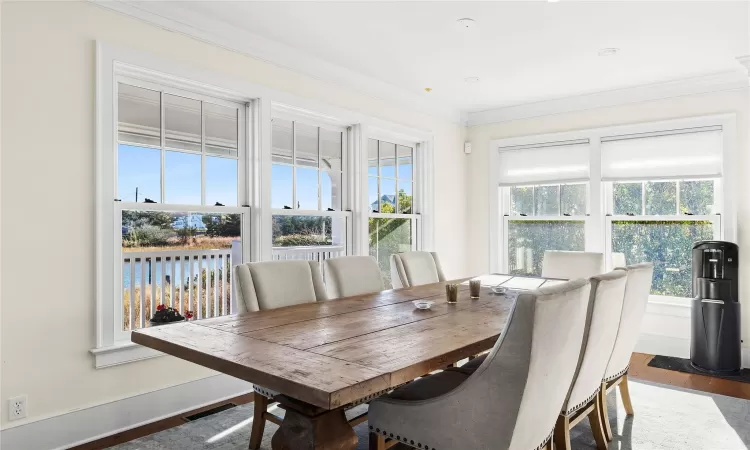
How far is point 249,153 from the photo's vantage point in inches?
146

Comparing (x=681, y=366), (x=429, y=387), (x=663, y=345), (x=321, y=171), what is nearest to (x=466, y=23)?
(x=321, y=171)

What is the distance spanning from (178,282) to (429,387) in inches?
82.3

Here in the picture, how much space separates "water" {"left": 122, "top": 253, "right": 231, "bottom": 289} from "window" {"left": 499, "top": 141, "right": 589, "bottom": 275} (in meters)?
3.40

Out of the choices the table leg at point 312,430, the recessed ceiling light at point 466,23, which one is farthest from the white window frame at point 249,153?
the table leg at point 312,430

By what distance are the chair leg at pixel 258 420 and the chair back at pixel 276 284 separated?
463 millimetres

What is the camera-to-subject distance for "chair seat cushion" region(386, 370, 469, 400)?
199cm

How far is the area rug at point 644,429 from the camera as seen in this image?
268cm

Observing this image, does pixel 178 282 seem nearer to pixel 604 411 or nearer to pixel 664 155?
pixel 604 411

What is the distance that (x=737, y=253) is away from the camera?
4.04m

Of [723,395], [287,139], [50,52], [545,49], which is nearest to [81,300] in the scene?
[50,52]

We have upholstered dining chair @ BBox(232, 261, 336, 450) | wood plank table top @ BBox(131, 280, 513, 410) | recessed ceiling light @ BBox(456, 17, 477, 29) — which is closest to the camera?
wood plank table top @ BBox(131, 280, 513, 410)

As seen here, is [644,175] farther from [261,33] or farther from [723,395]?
[261,33]

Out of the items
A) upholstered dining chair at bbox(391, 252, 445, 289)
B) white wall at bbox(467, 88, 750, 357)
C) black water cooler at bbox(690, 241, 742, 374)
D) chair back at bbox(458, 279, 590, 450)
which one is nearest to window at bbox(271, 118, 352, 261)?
upholstered dining chair at bbox(391, 252, 445, 289)

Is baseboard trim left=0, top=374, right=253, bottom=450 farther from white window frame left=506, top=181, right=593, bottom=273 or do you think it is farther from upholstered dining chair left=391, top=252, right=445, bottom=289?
white window frame left=506, top=181, right=593, bottom=273
